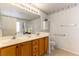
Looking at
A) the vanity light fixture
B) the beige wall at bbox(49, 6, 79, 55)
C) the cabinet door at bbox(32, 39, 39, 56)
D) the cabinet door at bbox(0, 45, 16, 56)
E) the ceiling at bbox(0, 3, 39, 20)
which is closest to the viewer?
the cabinet door at bbox(0, 45, 16, 56)

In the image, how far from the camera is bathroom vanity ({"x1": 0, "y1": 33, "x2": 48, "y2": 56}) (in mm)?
1430

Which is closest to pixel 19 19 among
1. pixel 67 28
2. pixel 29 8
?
pixel 29 8

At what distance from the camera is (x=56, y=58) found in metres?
0.65

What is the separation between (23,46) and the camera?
5.97 feet

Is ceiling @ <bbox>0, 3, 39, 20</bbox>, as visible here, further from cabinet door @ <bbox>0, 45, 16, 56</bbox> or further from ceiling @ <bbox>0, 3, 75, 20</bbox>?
cabinet door @ <bbox>0, 45, 16, 56</bbox>

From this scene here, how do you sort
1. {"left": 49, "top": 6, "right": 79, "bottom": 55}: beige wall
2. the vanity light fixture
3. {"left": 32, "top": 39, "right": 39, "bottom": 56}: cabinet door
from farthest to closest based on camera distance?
{"left": 49, "top": 6, "right": 79, "bottom": 55}: beige wall < {"left": 32, "top": 39, "right": 39, "bottom": 56}: cabinet door < the vanity light fixture

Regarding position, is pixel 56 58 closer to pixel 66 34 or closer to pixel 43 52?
pixel 43 52

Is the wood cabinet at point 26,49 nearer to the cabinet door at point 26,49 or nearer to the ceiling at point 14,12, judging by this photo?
the cabinet door at point 26,49

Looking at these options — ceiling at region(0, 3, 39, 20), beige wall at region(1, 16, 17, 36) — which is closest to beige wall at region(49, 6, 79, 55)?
ceiling at region(0, 3, 39, 20)

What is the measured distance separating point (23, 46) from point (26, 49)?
138 mm

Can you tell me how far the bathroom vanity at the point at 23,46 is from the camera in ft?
4.69

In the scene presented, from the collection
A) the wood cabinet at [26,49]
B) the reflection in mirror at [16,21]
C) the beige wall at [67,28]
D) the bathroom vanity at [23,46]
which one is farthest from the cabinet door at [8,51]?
the beige wall at [67,28]

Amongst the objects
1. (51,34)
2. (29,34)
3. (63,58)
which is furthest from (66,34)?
(63,58)

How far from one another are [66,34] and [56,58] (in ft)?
8.00
